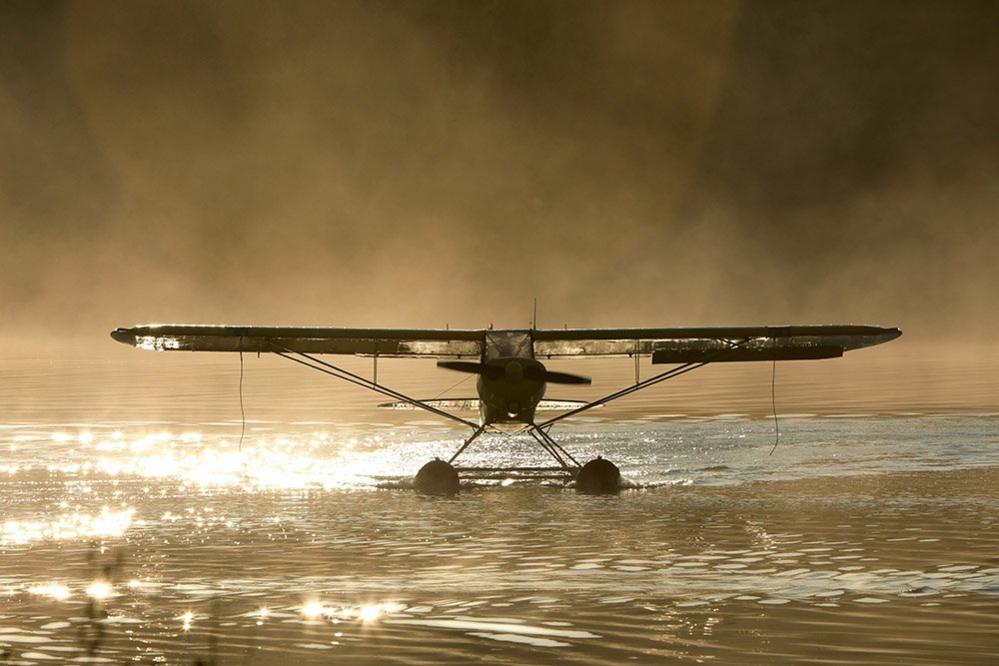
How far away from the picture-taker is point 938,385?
53250 mm

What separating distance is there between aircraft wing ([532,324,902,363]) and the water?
1.88 meters

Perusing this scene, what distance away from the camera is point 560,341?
21.5 m

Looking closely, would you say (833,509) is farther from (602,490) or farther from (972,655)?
(972,655)

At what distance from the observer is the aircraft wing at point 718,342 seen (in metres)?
20.0

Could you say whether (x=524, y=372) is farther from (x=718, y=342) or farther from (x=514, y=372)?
(x=718, y=342)

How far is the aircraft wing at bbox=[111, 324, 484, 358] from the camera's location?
20.0m

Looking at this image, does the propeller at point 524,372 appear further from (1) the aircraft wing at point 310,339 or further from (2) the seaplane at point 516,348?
(1) the aircraft wing at point 310,339

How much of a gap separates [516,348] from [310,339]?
132 inches

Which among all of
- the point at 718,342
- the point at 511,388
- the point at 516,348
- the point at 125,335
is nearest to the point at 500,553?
the point at 511,388

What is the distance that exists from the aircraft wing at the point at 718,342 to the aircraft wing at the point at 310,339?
4.75 ft

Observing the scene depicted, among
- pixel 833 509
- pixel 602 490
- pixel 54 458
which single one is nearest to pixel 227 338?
pixel 54 458

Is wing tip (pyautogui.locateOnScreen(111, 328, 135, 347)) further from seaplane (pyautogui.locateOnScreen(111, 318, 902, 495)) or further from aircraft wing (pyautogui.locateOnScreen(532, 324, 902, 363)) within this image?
aircraft wing (pyautogui.locateOnScreen(532, 324, 902, 363))

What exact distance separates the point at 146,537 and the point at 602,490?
6.79 metres

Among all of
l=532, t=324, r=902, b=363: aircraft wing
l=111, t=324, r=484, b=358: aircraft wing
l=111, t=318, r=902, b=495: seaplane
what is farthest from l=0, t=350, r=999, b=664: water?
l=111, t=324, r=484, b=358: aircraft wing
